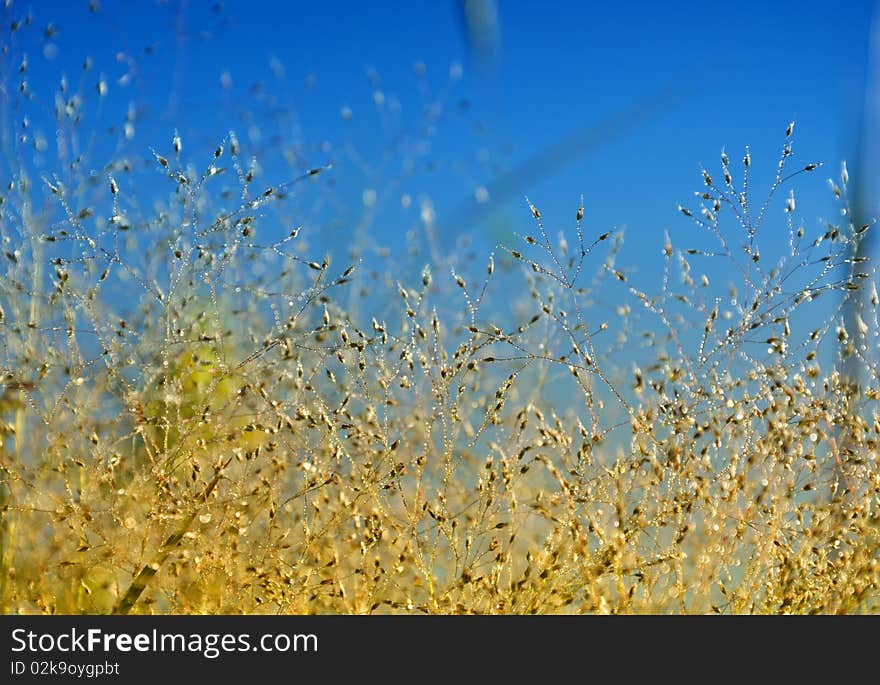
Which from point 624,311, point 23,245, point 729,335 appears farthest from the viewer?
point 624,311

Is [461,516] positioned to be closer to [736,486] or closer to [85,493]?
[736,486]

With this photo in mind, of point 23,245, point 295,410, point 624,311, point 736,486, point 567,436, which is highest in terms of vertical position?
point 23,245

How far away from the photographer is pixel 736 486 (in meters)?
2.52

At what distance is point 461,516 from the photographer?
2527 mm

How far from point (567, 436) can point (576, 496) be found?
0.50 feet

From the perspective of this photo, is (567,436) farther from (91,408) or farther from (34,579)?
(34,579)

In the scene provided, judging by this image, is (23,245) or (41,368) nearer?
(41,368)
